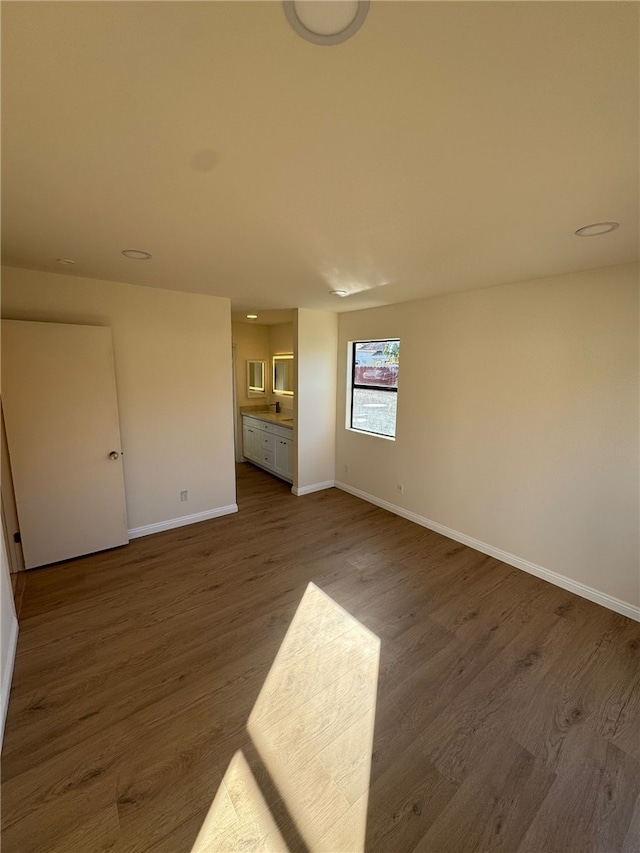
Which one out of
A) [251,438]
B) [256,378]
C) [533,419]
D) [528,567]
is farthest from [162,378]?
[528,567]

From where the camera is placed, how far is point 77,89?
954 mm

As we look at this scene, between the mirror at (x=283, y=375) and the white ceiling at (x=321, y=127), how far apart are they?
3725 mm

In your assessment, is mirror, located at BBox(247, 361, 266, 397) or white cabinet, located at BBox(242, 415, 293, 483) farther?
mirror, located at BBox(247, 361, 266, 397)

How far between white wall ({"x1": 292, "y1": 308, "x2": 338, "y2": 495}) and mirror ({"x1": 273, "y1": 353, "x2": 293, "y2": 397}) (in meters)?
1.24

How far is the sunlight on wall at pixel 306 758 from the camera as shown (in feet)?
4.21

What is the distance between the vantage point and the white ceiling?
2.55 feet

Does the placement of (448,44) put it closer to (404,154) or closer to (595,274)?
(404,154)

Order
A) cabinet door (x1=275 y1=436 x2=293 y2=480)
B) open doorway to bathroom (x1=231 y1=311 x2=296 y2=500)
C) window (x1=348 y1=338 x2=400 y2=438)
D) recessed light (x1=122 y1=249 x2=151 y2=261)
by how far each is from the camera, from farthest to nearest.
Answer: open doorway to bathroom (x1=231 y1=311 x2=296 y2=500) → cabinet door (x1=275 y1=436 x2=293 y2=480) → window (x1=348 y1=338 x2=400 y2=438) → recessed light (x1=122 y1=249 x2=151 y2=261)

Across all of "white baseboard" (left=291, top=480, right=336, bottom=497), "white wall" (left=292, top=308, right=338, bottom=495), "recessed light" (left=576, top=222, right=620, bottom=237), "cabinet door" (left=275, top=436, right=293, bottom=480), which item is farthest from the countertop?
"recessed light" (left=576, top=222, right=620, bottom=237)

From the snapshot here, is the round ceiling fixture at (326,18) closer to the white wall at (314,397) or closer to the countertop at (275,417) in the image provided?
the white wall at (314,397)

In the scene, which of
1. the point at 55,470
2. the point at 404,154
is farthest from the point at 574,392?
the point at 55,470

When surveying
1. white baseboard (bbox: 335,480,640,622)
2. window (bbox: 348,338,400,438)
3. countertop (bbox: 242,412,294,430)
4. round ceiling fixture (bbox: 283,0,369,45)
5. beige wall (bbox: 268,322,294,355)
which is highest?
round ceiling fixture (bbox: 283,0,369,45)

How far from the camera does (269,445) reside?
5.44 metres

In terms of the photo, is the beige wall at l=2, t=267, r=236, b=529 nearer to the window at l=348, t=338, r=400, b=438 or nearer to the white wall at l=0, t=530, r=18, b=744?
the white wall at l=0, t=530, r=18, b=744
